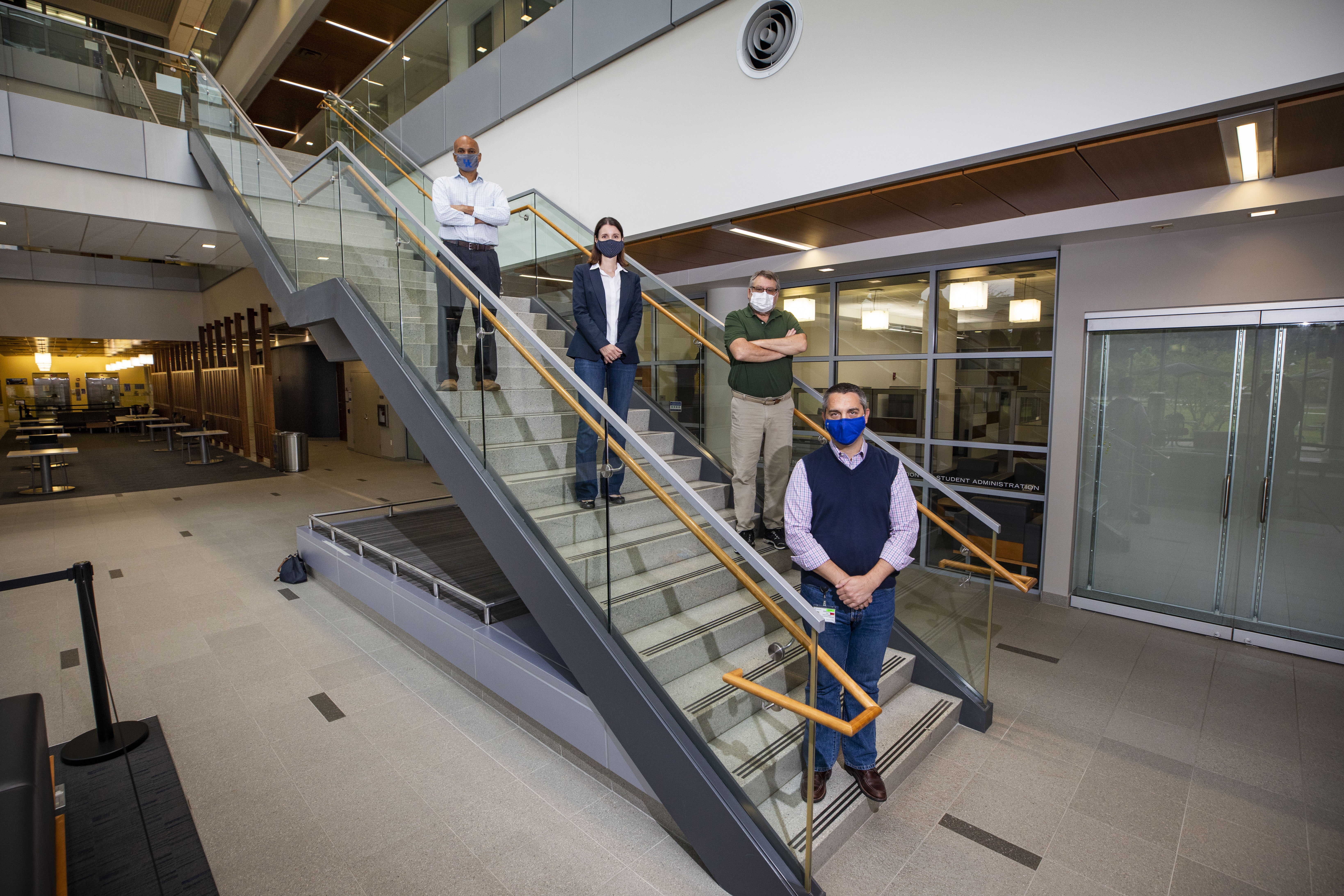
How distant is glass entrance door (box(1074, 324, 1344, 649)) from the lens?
176 inches

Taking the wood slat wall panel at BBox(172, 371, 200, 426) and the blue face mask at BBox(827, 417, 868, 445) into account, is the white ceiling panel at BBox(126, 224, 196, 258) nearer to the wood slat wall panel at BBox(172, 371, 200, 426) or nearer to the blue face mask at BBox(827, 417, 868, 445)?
the wood slat wall panel at BBox(172, 371, 200, 426)

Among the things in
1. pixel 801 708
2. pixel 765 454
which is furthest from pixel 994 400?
pixel 801 708

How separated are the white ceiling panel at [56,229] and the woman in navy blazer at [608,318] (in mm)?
8236

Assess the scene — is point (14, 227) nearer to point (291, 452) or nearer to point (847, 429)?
point (291, 452)

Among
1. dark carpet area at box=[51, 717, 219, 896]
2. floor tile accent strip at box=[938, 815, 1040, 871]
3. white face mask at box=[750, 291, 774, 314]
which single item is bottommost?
dark carpet area at box=[51, 717, 219, 896]

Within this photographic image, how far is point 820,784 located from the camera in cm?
265

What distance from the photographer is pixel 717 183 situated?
4.96m

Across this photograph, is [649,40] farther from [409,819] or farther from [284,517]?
[284,517]

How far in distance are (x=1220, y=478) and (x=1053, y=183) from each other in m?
2.82

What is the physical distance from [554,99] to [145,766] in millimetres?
6340

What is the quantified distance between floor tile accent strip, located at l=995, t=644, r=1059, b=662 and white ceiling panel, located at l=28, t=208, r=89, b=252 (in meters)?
11.4

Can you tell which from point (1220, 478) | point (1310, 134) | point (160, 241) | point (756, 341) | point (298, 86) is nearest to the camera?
point (1310, 134)

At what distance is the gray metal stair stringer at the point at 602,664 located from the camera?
2.29m

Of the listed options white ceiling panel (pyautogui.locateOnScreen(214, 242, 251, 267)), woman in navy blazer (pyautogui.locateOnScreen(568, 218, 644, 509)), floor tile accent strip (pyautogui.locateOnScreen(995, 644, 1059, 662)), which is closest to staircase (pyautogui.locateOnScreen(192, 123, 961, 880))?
woman in navy blazer (pyautogui.locateOnScreen(568, 218, 644, 509))
